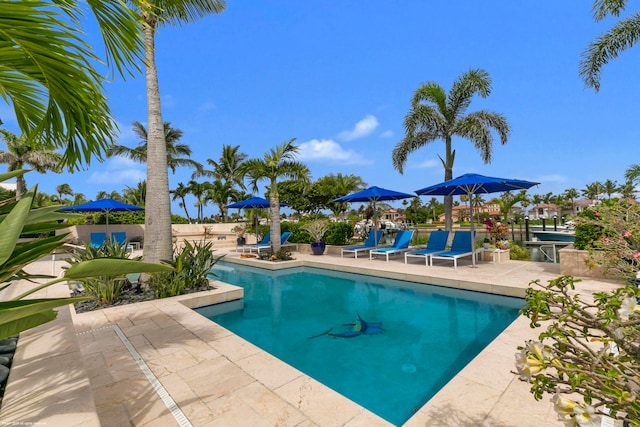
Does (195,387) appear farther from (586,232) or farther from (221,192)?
(221,192)

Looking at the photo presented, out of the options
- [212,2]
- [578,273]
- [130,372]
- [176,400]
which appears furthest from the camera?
[212,2]

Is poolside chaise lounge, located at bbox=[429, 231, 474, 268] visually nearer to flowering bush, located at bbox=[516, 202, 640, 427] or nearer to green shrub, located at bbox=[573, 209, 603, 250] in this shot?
green shrub, located at bbox=[573, 209, 603, 250]

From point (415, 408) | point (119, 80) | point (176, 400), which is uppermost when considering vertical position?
point (119, 80)

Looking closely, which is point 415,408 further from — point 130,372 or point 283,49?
point 283,49

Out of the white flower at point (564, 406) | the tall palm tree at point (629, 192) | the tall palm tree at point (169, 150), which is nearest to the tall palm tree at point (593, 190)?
the tall palm tree at point (629, 192)

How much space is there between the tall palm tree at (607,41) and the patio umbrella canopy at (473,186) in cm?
508

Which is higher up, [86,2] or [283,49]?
Answer: [283,49]

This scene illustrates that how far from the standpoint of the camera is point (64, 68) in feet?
6.94

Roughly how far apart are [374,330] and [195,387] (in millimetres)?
3122

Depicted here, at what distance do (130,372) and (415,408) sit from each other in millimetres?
3096

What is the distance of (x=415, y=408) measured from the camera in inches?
121

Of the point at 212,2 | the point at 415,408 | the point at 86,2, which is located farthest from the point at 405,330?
the point at 212,2

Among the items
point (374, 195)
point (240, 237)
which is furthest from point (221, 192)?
point (374, 195)

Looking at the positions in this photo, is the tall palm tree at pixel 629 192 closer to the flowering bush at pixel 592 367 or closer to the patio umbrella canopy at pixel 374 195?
the patio umbrella canopy at pixel 374 195
